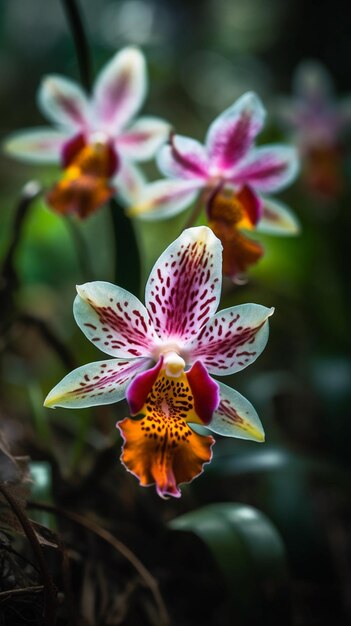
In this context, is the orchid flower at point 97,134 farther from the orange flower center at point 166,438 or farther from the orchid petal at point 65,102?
the orange flower center at point 166,438

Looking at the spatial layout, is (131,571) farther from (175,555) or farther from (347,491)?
(347,491)

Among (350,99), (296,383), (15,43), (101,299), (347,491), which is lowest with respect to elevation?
(347,491)

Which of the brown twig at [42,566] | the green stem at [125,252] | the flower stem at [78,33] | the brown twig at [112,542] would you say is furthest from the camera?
the flower stem at [78,33]

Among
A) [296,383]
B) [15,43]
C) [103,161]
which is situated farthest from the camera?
[15,43]

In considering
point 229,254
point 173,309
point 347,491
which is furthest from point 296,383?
point 173,309

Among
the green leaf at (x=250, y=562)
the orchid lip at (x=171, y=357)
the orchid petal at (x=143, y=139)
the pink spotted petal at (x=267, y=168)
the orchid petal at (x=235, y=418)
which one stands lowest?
the green leaf at (x=250, y=562)

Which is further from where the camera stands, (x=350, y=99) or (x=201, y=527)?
(x=350, y=99)

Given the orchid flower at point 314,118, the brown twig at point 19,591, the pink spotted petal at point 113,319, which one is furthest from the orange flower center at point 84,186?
the orchid flower at point 314,118
